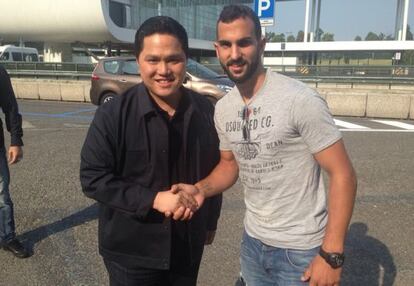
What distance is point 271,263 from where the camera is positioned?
201 centimetres

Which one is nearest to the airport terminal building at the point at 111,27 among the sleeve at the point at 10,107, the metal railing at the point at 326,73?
the metal railing at the point at 326,73

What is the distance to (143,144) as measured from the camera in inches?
74.5

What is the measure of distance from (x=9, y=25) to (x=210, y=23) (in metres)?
26.4

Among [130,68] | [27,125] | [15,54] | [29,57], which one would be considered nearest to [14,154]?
[27,125]

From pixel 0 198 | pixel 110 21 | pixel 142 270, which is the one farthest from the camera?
pixel 110 21

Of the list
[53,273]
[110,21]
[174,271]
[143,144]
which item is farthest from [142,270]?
[110,21]

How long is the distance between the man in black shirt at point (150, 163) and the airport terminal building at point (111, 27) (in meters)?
32.3

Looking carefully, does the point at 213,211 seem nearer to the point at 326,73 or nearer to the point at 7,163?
the point at 7,163

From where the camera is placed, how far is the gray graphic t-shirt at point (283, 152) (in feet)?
5.80

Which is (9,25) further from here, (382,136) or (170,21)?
(170,21)

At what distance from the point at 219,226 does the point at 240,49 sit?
2.84m

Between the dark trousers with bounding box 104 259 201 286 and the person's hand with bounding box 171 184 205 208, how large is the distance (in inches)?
16.6

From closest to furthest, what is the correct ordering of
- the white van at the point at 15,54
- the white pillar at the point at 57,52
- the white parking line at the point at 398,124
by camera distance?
the white parking line at the point at 398,124 → the white van at the point at 15,54 → the white pillar at the point at 57,52

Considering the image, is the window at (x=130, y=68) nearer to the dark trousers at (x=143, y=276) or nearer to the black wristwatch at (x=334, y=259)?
the dark trousers at (x=143, y=276)
